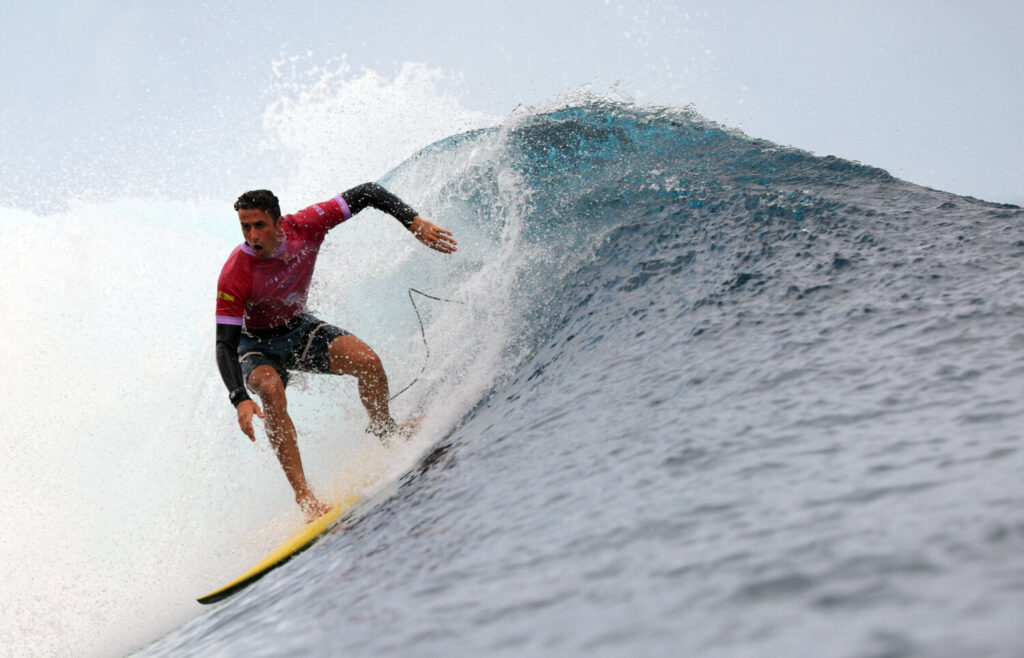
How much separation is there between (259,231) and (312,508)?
144 centimetres

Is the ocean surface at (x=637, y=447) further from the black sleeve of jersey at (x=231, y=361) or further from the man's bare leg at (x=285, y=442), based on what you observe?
the black sleeve of jersey at (x=231, y=361)

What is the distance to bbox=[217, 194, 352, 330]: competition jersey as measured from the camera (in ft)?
12.1

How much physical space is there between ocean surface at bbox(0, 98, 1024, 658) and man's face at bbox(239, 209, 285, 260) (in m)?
1.16

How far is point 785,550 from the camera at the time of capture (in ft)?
4.60

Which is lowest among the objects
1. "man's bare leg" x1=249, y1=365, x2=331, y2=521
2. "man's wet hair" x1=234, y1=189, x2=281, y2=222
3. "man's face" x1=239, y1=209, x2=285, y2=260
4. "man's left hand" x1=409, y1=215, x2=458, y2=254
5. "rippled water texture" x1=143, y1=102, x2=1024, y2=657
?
"rippled water texture" x1=143, y1=102, x2=1024, y2=657

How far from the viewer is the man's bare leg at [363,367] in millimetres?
3973

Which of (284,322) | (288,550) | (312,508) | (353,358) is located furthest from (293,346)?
(288,550)

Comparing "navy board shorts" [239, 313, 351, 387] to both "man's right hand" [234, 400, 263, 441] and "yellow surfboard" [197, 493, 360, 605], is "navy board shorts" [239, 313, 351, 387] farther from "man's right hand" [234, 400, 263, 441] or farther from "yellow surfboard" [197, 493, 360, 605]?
"yellow surfboard" [197, 493, 360, 605]

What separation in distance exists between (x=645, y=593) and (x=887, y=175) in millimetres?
4753

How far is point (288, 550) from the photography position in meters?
3.25

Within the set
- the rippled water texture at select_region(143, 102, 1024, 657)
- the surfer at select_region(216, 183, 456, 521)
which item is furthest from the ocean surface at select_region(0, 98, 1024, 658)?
the surfer at select_region(216, 183, 456, 521)

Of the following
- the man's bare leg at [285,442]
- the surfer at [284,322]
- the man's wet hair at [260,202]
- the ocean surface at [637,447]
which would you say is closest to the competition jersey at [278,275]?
the surfer at [284,322]

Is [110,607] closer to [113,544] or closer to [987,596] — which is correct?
[113,544]

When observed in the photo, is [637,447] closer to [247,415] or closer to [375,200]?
[247,415]
